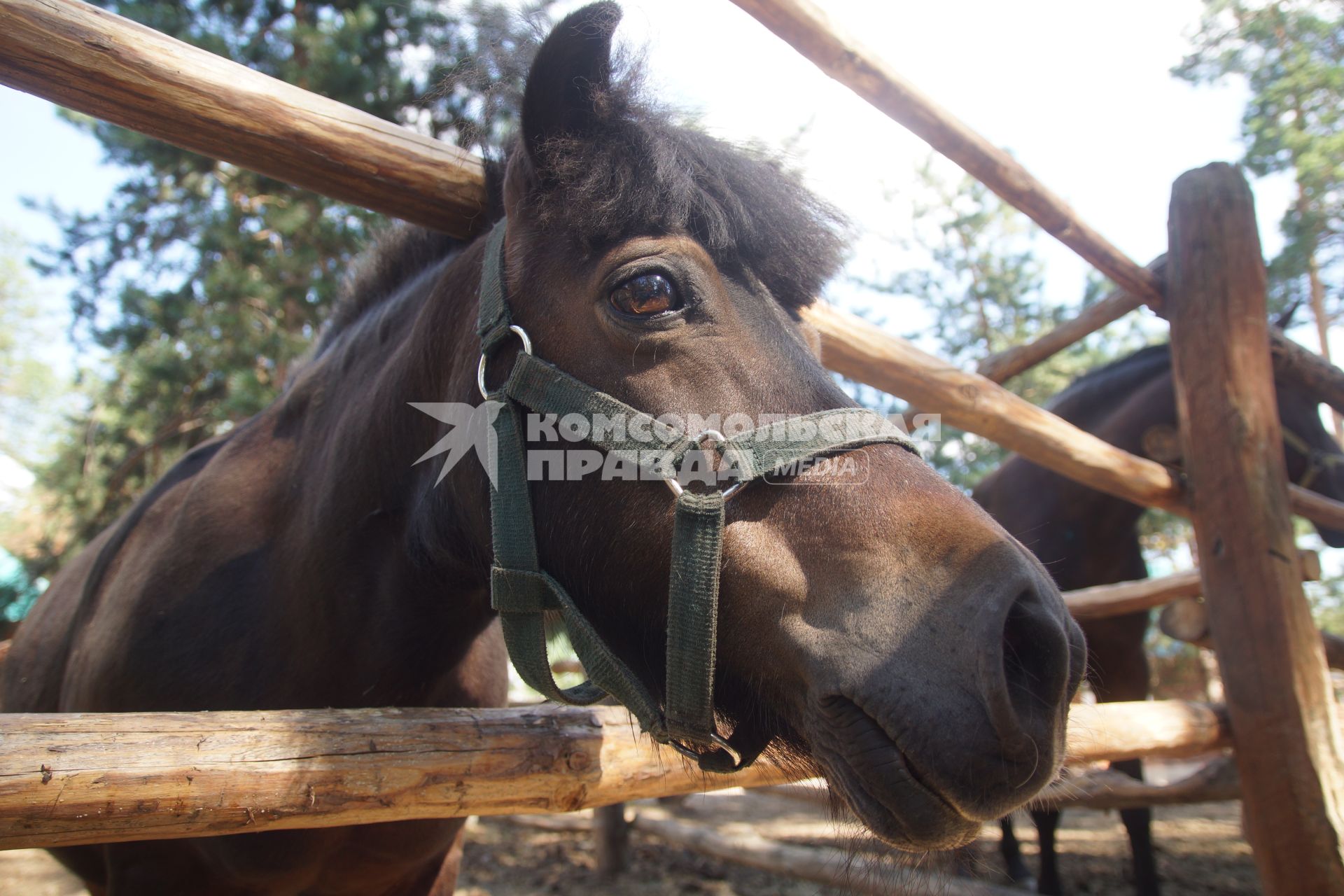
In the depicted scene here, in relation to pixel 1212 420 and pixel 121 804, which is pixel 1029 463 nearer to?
pixel 1212 420

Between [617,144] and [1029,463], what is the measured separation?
188 inches

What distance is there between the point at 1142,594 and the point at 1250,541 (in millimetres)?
997

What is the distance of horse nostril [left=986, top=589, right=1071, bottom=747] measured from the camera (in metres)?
1.03

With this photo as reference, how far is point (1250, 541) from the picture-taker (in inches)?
120

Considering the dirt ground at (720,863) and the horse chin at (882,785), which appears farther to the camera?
the dirt ground at (720,863)

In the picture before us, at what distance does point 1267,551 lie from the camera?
9.84 ft

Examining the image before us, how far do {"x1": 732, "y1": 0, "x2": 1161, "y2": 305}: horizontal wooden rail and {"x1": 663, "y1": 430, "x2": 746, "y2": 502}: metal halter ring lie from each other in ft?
5.46

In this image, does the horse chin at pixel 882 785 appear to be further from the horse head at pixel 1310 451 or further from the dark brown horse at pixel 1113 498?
the horse head at pixel 1310 451

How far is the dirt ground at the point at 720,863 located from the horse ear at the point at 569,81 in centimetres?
389

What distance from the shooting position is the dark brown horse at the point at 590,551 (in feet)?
3.64

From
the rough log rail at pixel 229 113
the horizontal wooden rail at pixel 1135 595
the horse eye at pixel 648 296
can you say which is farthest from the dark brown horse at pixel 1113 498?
the horse eye at pixel 648 296

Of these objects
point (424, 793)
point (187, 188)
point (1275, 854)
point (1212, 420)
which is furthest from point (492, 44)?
point (187, 188)

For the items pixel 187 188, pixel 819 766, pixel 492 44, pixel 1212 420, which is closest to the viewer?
pixel 819 766

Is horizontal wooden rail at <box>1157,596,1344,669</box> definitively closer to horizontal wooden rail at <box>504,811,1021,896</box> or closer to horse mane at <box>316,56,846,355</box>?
horizontal wooden rail at <box>504,811,1021,896</box>
